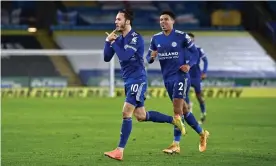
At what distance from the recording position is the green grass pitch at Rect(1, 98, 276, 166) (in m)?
11.5

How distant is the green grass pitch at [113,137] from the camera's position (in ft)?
37.9

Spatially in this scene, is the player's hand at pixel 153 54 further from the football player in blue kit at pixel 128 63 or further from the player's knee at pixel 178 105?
the football player in blue kit at pixel 128 63

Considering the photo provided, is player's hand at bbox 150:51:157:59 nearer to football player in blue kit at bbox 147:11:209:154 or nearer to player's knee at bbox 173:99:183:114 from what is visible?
football player in blue kit at bbox 147:11:209:154

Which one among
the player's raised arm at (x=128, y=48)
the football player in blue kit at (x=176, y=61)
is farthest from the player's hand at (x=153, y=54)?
the player's raised arm at (x=128, y=48)

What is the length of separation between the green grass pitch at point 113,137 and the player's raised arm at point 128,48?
143cm

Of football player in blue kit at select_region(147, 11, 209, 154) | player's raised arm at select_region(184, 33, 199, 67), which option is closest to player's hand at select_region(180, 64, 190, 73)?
football player in blue kit at select_region(147, 11, 209, 154)

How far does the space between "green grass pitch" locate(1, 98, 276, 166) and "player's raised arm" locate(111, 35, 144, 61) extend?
143 centimetres

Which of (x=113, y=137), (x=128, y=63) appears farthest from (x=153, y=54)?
(x=113, y=137)

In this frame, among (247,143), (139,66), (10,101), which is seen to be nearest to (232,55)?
(10,101)

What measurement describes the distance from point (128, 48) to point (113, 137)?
4.00 metres

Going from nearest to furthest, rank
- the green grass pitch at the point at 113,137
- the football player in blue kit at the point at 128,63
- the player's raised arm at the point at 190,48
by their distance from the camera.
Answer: the green grass pitch at the point at 113,137 < the football player in blue kit at the point at 128,63 < the player's raised arm at the point at 190,48

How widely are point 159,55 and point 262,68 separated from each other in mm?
22743

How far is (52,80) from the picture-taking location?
32375mm

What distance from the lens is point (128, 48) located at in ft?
38.3
